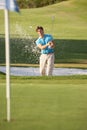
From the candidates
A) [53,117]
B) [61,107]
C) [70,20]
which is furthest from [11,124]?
[70,20]

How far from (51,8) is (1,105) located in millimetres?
54598

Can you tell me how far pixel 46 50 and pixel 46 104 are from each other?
22.9 ft

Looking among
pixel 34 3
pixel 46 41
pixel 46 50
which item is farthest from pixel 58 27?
pixel 46 41

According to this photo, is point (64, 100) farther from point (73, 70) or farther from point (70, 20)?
point (70, 20)

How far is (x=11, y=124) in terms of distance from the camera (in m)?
7.46

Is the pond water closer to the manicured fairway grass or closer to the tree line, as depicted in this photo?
the manicured fairway grass

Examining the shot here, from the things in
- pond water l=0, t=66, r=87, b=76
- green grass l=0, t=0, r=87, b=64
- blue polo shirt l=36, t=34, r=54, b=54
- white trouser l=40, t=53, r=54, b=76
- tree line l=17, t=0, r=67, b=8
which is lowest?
tree line l=17, t=0, r=67, b=8

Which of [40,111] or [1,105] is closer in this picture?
[40,111]

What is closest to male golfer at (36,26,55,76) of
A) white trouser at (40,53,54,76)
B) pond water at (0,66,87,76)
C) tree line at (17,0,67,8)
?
white trouser at (40,53,54,76)

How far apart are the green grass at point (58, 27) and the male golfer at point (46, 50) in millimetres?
11500

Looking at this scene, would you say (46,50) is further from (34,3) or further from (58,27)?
(34,3)

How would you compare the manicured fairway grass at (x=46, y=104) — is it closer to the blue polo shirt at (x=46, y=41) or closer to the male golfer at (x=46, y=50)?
the male golfer at (x=46, y=50)

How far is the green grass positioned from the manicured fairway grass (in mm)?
16294

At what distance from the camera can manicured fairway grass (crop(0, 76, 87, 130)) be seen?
7508 millimetres
